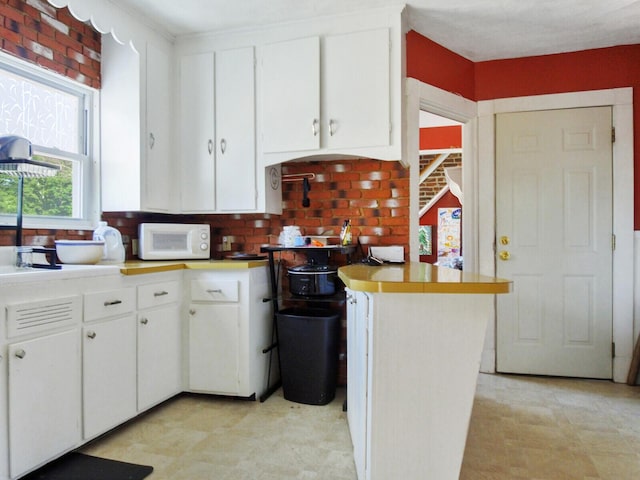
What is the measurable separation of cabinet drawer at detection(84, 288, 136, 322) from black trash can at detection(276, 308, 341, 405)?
88 centimetres

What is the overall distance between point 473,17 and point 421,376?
2.25 m

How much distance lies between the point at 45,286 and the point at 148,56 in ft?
5.49

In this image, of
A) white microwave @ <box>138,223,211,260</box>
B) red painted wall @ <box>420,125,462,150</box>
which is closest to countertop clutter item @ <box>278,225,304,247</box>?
white microwave @ <box>138,223,211,260</box>

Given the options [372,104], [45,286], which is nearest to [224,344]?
[45,286]

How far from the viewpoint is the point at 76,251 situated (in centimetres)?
224

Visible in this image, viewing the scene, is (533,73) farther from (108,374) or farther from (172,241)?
(108,374)

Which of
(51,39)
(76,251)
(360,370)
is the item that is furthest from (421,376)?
(51,39)

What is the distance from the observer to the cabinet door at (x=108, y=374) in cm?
195

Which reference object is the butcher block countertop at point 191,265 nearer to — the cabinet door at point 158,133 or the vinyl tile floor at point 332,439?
the cabinet door at point 158,133

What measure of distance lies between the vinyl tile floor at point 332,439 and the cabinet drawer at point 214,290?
0.65 meters

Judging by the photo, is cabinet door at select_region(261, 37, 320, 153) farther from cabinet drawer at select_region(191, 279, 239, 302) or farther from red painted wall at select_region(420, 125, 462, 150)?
red painted wall at select_region(420, 125, 462, 150)

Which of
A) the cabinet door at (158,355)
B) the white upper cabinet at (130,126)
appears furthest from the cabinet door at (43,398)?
the white upper cabinet at (130,126)

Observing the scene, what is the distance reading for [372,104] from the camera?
98.7 inches

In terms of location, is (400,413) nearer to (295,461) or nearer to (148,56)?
(295,461)
